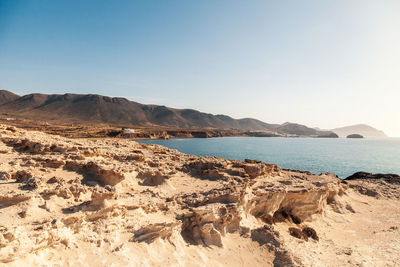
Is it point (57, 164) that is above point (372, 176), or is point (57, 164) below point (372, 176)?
above

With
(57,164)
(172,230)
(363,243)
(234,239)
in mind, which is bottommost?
(363,243)

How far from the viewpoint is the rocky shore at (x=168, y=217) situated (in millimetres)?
7250

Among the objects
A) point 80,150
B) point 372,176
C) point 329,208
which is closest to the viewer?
point 80,150

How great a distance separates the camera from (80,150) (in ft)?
48.6

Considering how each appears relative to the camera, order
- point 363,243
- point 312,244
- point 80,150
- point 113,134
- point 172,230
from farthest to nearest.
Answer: point 113,134
point 80,150
point 363,243
point 312,244
point 172,230

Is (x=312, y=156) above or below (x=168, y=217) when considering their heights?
below

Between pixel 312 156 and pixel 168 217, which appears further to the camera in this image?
pixel 312 156

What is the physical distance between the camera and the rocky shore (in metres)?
7.25

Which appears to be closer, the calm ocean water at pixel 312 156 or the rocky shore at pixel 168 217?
the rocky shore at pixel 168 217

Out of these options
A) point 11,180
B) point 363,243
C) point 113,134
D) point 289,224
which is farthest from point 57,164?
point 113,134

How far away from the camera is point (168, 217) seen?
9672mm

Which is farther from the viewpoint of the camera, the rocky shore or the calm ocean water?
the calm ocean water

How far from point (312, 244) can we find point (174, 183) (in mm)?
8980

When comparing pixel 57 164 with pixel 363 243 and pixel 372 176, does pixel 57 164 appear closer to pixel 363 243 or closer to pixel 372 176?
pixel 363 243
